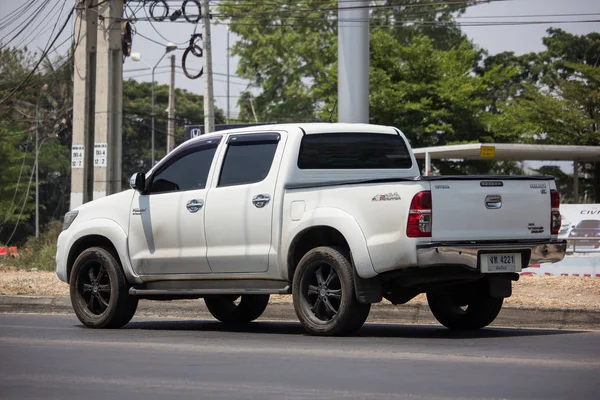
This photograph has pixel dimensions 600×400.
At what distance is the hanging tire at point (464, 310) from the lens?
10820 mm

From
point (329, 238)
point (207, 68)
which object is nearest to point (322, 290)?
point (329, 238)

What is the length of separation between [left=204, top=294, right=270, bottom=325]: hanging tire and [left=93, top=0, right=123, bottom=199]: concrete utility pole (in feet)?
34.7

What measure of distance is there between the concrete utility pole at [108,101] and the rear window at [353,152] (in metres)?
12.2

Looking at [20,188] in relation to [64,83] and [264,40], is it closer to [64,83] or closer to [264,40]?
[64,83]

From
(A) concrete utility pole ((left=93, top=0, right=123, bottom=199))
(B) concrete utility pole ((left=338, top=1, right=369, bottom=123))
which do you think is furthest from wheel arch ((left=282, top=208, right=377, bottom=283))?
(A) concrete utility pole ((left=93, top=0, right=123, bottom=199))

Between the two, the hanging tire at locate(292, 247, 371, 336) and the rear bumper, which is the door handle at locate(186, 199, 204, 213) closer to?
the hanging tire at locate(292, 247, 371, 336)

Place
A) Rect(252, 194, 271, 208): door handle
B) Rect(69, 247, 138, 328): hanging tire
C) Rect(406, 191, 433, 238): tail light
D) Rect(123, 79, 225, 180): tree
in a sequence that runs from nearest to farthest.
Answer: Rect(406, 191, 433, 238): tail light, Rect(252, 194, 271, 208): door handle, Rect(69, 247, 138, 328): hanging tire, Rect(123, 79, 225, 180): tree

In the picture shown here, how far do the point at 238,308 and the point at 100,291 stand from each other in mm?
1583

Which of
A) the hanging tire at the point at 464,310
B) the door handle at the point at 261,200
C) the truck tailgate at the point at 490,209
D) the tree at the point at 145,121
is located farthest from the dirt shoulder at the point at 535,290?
the tree at the point at 145,121

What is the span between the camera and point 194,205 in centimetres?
1120

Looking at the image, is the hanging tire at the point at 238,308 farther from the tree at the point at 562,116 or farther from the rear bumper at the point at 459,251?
the tree at the point at 562,116

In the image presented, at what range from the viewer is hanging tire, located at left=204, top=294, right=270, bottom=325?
40.9 feet

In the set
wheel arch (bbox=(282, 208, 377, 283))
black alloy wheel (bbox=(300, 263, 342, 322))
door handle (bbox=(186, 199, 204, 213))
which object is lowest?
black alloy wheel (bbox=(300, 263, 342, 322))

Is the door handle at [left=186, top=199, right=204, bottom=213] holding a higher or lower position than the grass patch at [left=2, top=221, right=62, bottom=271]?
higher
